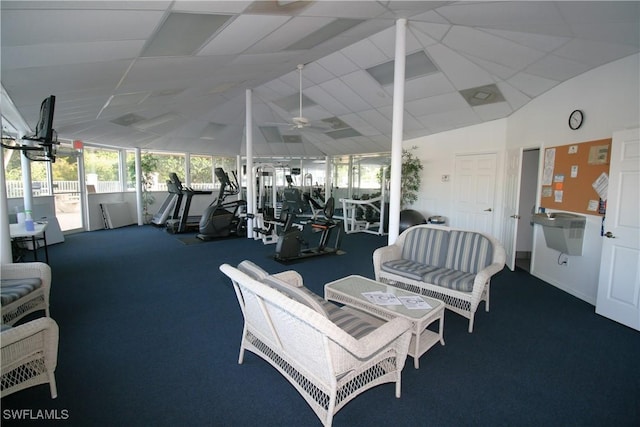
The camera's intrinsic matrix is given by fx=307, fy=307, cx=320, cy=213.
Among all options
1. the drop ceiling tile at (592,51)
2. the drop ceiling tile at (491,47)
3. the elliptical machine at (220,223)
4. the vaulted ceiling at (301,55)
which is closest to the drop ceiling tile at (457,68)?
the vaulted ceiling at (301,55)

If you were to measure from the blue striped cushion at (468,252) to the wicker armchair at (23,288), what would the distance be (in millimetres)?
4139

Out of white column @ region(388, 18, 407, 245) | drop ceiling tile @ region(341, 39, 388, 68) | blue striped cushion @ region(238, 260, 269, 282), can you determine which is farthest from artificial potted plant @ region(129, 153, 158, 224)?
blue striped cushion @ region(238, 260, 269, 282)

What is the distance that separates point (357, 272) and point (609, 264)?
116 inches

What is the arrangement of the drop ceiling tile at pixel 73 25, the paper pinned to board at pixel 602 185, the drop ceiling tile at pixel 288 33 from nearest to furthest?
the drop ceiling tile at pixel 73 25 → the drop ceiling tile at pixel 288 33 → the paper pinned to board at pixel 602 185

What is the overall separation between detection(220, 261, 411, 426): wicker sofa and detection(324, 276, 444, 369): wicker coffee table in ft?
1.23

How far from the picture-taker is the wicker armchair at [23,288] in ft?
8.41

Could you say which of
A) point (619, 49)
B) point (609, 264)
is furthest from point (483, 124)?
point (609, 264)

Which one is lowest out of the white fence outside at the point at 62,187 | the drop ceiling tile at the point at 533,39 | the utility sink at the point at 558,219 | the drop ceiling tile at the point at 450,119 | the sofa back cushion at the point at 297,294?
the sofa back cushion at the point at 297,294

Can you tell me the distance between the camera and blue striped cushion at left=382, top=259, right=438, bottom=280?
3.37 m

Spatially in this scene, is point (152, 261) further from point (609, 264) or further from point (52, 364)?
point (609, 264)

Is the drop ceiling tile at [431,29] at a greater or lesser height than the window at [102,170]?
greater

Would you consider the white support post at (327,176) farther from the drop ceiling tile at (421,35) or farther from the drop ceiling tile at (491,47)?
the drop ceiling tile at (491,47)

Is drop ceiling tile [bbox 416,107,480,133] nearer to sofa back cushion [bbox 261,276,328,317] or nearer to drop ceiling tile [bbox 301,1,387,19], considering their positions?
drop ceiling tile [bbox 301,1,387,19]

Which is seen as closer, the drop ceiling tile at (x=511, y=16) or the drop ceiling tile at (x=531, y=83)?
A: the drop ceiling tile at (x=511, y=16)
